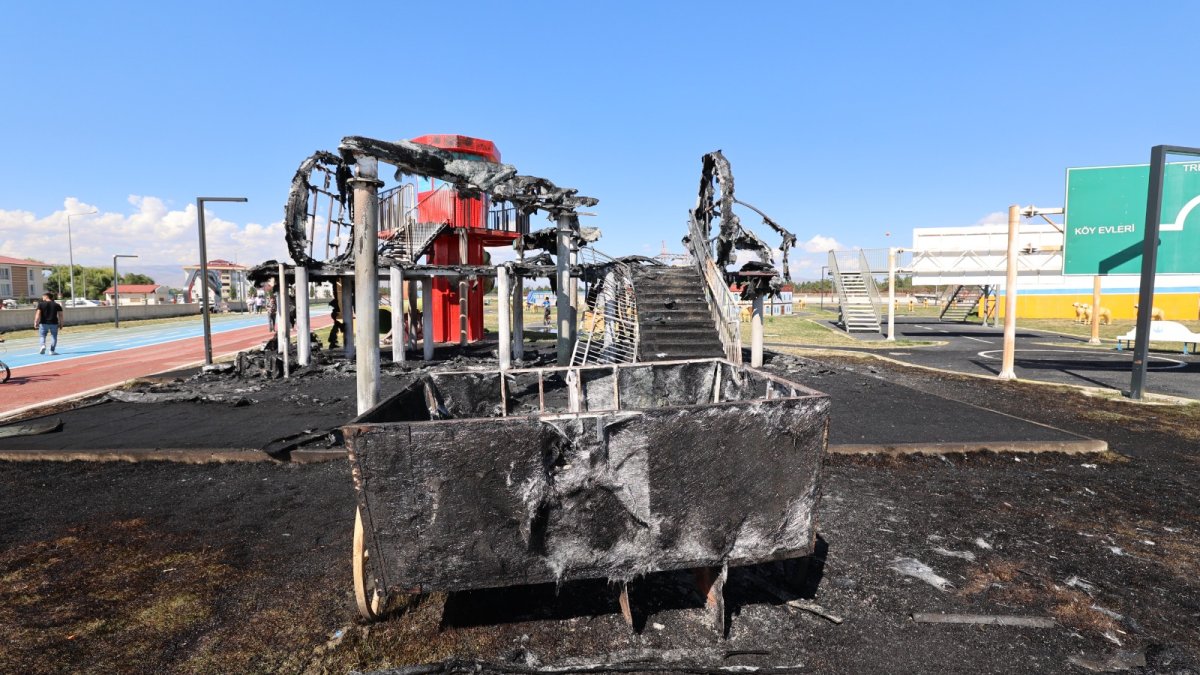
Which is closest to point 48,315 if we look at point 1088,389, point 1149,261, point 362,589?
point 362,589

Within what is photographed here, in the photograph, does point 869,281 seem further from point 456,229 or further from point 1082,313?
point 456,229

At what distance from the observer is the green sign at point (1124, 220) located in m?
11.1

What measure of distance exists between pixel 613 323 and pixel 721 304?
2.35m

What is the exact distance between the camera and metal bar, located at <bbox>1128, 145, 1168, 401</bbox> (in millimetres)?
10383

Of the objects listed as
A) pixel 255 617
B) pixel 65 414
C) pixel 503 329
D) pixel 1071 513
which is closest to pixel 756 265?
pixel 503 329

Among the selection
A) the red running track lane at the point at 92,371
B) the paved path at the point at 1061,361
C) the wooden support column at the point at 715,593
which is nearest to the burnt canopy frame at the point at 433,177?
the red running track lane at the point at 92,371

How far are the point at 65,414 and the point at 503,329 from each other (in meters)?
7.98

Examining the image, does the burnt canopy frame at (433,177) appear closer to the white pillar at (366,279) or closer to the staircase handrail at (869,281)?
the white pillar at (366,279)

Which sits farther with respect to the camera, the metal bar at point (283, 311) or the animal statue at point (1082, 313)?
the animal statue at point (1082, 313)

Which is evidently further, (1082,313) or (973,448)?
(1082,313)

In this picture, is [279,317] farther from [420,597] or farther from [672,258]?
[420,597]

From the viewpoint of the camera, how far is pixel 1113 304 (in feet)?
116

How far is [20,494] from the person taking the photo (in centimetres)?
612

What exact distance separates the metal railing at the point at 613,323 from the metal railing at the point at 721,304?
1.68m
